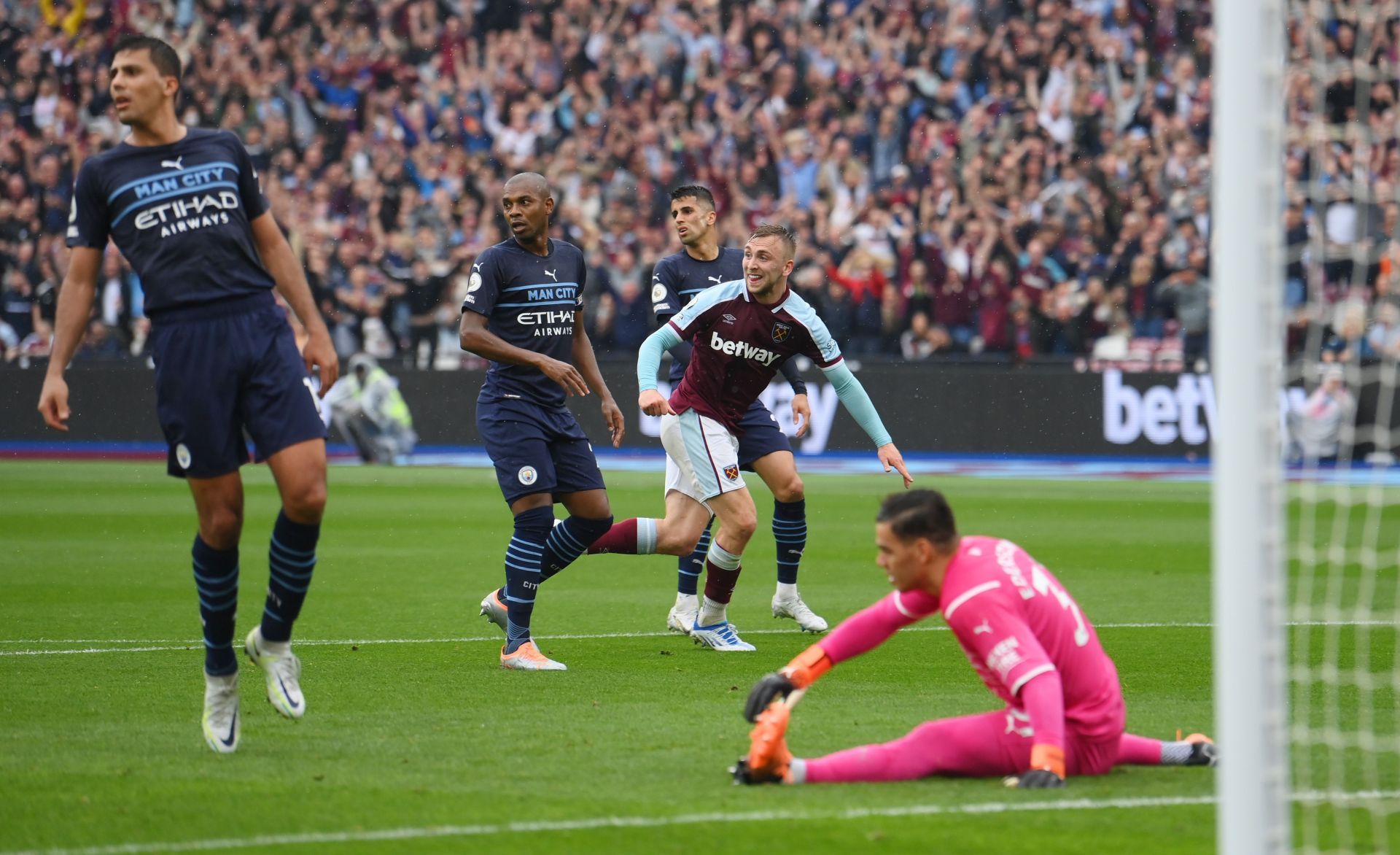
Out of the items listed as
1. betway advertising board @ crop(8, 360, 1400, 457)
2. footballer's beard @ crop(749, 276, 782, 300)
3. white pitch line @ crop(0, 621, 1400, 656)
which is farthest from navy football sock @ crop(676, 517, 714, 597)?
betway advertising board @ crop(8, 360, 1400, 457)

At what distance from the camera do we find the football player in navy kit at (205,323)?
608 centimetres

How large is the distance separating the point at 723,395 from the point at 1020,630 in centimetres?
427

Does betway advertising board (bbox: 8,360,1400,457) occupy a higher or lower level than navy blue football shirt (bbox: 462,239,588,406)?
lower

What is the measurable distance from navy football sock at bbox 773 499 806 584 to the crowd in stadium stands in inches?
452

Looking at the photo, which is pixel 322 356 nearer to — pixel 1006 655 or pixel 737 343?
pixel 1006 655

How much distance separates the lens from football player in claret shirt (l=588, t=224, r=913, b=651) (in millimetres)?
9000

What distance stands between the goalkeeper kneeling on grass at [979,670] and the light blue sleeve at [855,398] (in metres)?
3.13

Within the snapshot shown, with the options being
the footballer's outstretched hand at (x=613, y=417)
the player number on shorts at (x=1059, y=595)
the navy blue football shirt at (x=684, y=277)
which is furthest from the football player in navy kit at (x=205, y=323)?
the navy blue football shirt at (x=684, y=277)

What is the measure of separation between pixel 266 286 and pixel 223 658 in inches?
50.2

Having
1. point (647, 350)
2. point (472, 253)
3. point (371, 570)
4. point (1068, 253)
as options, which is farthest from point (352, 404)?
point (647, 350)

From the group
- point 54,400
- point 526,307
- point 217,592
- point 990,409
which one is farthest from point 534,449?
point 990,409

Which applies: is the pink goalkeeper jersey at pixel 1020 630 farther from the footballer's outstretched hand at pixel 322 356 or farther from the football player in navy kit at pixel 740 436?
the football player in navy kit at pixel 740 436

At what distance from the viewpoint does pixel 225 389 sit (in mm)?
6102

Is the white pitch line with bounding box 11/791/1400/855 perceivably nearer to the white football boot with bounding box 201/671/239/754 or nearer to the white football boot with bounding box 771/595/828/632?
the white football boot with bounding box 201/671/239/754
